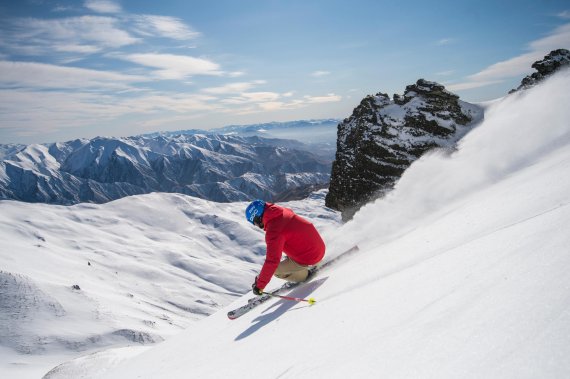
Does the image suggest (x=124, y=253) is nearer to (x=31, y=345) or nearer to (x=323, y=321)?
(x=31, y=345)

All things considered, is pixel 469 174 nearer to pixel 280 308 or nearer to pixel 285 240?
pixel 285 240

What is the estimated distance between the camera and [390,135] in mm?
42344

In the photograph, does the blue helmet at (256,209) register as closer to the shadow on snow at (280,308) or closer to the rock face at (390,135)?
the shadow on snow at (280,308)

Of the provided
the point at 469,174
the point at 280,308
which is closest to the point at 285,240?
the point at 280,308

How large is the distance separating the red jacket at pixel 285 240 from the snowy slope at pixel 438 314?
2.43 ft

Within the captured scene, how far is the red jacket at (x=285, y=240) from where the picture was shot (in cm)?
802

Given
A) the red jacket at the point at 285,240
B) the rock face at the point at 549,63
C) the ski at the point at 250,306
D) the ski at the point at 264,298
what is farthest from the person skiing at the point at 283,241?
the rock face at the point at 549,63

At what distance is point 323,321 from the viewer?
200 inches

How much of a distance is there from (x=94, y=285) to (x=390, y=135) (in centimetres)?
10093

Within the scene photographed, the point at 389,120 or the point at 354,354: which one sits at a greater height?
the point at 389,120

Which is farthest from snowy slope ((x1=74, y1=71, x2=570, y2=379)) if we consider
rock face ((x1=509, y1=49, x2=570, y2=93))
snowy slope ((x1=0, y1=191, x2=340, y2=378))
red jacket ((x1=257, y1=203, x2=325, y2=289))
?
rock face ((x1=509, y1=49, x2=570, y2=93))

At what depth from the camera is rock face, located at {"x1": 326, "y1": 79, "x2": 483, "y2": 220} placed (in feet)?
126

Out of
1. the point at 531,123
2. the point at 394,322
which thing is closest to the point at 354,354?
the point at 394,322

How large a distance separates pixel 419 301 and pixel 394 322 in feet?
1.39
